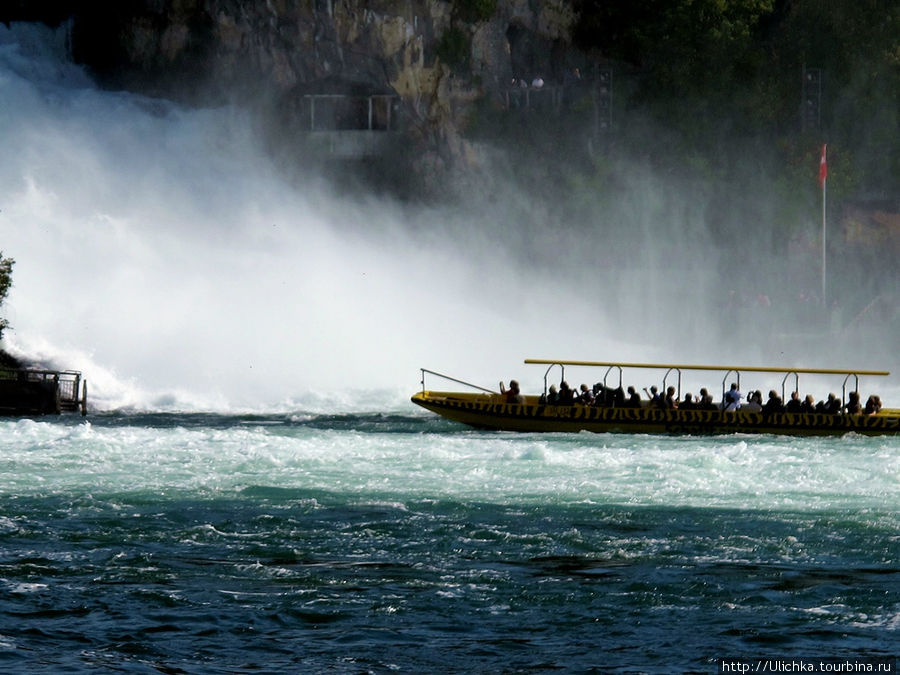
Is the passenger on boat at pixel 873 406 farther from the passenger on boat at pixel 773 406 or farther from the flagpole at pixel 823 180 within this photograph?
the flagpole at pixel 823 180

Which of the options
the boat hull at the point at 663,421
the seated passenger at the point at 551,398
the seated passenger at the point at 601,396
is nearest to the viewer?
the boat hull at the point at 663,421

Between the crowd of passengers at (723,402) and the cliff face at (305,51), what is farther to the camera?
the cliff face at (305,51)

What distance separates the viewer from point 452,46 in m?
63.8

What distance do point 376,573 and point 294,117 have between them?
45.6m

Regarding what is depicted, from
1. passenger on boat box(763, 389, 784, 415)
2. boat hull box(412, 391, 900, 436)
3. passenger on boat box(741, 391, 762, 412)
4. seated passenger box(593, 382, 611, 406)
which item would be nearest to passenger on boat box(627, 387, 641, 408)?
boat hull box(412, 391, 900, 436)

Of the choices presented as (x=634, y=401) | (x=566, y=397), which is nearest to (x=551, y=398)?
(x=566, y=397)

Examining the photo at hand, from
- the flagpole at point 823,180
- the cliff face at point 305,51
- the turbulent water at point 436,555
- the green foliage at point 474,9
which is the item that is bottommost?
the turbulent water at point 436,555

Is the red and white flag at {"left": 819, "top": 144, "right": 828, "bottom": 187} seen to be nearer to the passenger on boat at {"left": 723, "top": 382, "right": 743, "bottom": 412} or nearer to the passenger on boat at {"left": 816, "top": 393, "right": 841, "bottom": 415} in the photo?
the passenger on boat at {"left": 816, "top": 393, "right": 841, "bottom": 415}

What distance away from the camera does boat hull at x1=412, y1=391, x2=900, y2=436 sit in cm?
3672

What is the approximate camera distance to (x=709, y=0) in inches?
2544

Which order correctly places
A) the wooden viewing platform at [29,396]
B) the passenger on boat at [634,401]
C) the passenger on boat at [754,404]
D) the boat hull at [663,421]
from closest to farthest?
the boat hull at [663,421] < the passenger on boat at [754,404] < the passenger on boat at [634,401] < the wooden viewing platform at [29,396]

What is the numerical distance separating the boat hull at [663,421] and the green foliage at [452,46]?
2868cm

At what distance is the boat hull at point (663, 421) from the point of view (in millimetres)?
36719

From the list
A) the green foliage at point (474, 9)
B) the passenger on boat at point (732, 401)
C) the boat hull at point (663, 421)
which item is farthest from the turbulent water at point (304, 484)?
the green foliage at point (474, 9)
